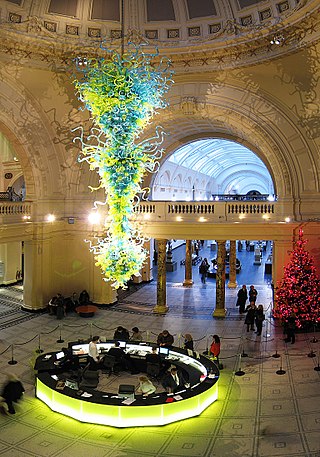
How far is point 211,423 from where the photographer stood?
30.0 ft

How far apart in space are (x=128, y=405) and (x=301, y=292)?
7.84 m

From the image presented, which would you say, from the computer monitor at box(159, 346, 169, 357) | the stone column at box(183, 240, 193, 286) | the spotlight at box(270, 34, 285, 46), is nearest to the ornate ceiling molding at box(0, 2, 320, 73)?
the spotlight at box(270, 34, 285, 46)

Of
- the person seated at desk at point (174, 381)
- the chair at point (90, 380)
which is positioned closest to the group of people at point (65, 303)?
the chair at point (90, 380)

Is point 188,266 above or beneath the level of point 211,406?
above

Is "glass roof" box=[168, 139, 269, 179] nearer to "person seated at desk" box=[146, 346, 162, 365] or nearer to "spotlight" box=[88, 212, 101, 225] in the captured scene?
"spotlight" box=[88, 212, 101, 225]

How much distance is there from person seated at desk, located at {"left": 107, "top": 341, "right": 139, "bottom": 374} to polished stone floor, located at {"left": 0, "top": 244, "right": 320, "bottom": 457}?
41cm

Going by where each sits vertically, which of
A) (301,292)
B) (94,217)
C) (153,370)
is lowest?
(153,370)

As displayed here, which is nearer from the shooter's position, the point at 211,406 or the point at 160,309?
the point at 211,406

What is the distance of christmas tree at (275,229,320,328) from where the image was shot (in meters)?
14.7

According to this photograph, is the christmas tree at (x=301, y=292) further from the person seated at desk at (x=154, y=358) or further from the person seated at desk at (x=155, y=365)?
the person seated at desk at (x=154, y=358)

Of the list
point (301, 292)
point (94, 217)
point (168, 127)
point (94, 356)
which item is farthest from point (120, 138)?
point (168, 127)

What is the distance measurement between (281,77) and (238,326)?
8834mm

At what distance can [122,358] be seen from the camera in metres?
11.9

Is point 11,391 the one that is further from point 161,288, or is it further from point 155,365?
point 161,288
